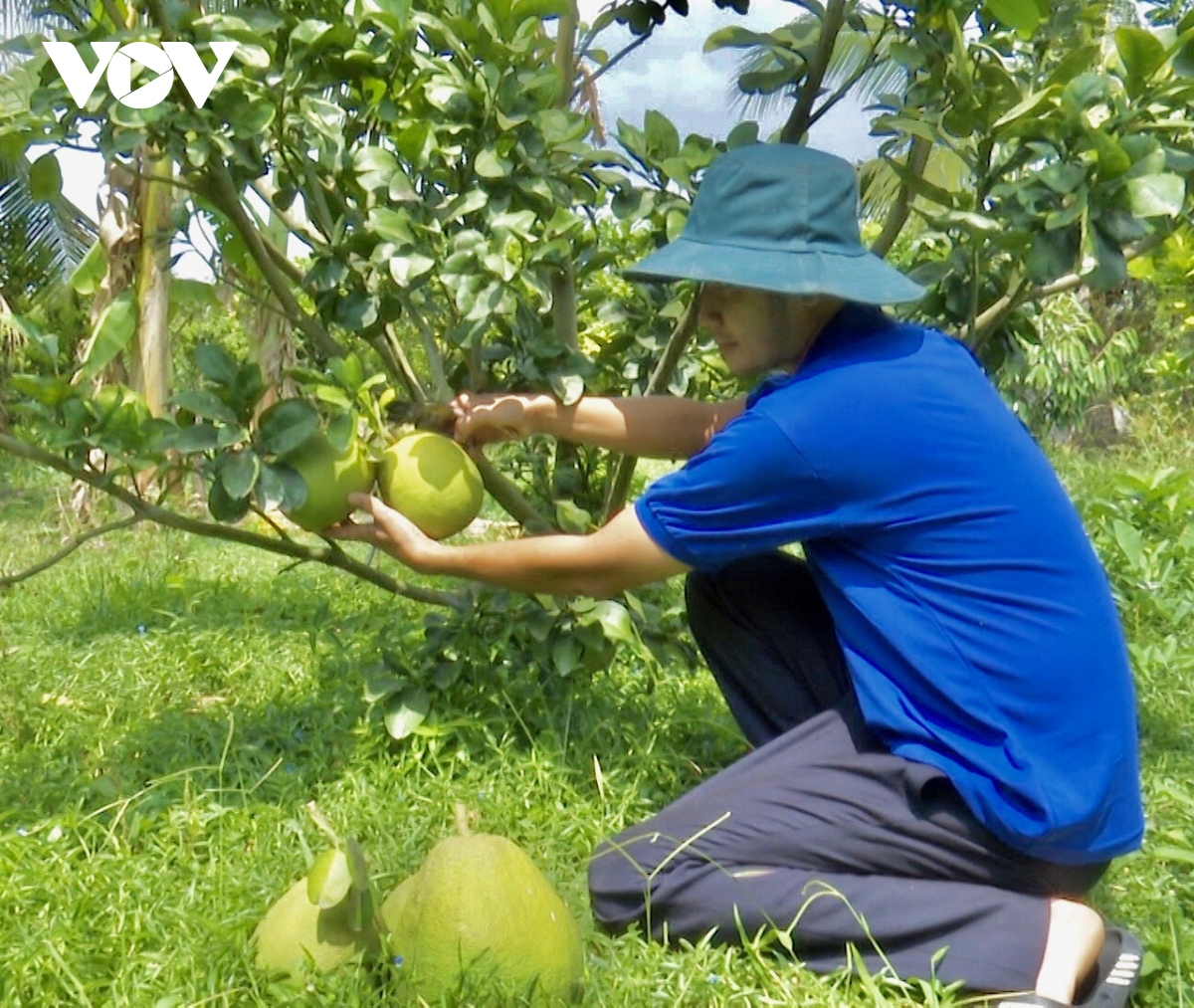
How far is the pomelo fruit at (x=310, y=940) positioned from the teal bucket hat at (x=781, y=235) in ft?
3.22

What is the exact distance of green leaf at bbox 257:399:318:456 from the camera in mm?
2135

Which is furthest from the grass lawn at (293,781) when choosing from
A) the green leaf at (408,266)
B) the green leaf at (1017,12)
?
the green leaf at (1017,12)

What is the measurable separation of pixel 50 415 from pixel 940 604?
4.41 ft

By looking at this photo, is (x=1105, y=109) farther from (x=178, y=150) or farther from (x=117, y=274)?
(x=117, y=274)

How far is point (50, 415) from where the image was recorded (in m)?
2.07

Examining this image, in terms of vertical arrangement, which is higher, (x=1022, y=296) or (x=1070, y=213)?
(x=1070, y=213)

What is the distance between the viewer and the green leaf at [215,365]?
7.02 feet

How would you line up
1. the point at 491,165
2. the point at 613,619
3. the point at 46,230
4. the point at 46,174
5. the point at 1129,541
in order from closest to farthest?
the point at 491,165 < the point at 46,174 < the point at 613,619 < the point at 1129,541 < the point at 46,230

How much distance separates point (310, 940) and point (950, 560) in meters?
0.99

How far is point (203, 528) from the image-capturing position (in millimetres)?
2279

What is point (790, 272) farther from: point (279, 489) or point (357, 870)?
point (357, 870)

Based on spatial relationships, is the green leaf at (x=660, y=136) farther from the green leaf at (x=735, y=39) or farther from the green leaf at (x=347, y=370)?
the green leaf at (x=347, y=370)

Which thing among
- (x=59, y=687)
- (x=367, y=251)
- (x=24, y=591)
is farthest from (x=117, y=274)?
(x=367, y=251)

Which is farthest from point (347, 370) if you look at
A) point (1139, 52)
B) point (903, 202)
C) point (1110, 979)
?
point (1110, 979)
